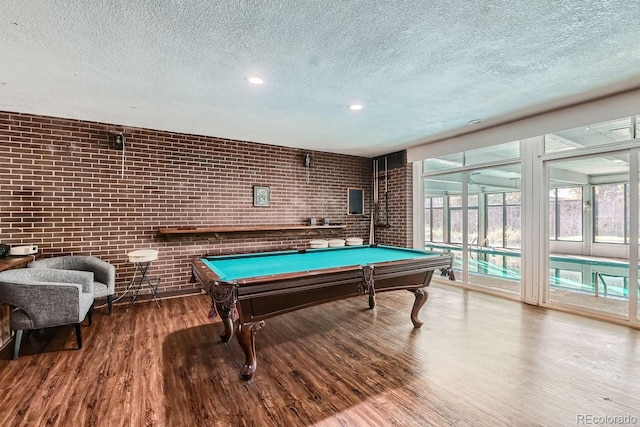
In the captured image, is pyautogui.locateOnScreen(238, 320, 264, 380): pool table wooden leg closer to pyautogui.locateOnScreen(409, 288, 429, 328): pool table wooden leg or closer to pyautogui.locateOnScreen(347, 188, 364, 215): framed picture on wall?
pyautogui.locateOnScreen(409, 288, 429, 328): pool table wooden leg

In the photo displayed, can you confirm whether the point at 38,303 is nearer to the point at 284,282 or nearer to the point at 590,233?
the point at 284,282

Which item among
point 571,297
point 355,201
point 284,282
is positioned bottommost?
point 571,297

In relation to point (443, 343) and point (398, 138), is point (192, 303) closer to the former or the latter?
point (443, 343)

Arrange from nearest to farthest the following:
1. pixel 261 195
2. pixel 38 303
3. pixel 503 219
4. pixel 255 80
Result: pixel 38 303, pixel 255 80, pixel 503 219, pixel 261 195

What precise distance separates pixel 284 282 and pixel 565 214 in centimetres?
405

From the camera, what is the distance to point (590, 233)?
375 cm

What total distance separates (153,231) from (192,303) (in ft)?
3.95

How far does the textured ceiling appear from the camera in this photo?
176 centimetres

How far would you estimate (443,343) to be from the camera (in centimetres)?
274

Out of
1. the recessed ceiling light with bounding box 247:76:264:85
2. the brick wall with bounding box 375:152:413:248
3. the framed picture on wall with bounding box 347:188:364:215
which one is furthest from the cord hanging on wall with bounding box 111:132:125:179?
the brick wall with bounding box 375:152:413:248

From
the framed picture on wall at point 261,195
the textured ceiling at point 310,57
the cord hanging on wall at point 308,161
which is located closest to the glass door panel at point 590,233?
the textured ceiling at point 310,57

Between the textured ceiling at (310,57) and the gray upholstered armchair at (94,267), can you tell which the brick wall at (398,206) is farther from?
the gray upholstered armchair at (94,267)

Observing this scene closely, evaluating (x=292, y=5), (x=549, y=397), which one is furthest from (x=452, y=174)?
(x=292, y=5)

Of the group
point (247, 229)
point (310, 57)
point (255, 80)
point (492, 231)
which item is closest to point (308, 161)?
point (247, 229)
